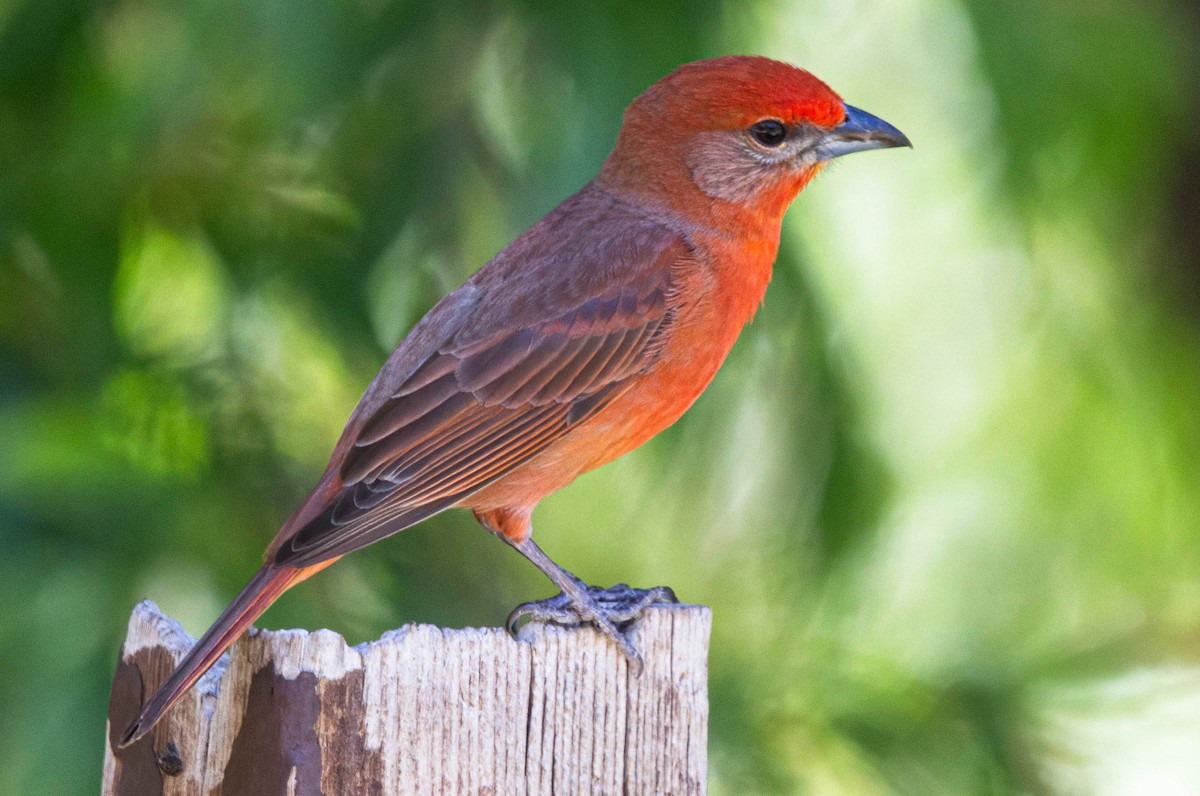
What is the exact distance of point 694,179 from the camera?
370 cm

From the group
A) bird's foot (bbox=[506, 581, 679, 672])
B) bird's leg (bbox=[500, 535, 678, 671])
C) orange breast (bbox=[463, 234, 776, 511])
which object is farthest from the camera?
orange breast (bbox=[463, 234, 776, 511])

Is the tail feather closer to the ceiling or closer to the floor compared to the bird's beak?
closer to the floor

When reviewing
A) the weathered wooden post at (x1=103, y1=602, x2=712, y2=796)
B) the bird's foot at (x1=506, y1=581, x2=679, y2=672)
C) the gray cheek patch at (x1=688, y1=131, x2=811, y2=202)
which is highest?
the gray cheek patch at (x1=688, y1=131, x2=811, y2=202)

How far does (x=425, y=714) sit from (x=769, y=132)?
1897 mm

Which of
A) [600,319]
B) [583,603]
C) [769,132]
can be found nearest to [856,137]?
[769,132]

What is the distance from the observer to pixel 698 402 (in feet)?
13.3

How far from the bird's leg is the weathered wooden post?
179mm

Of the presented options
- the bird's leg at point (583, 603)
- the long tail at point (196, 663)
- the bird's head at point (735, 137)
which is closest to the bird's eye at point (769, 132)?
the bird's head at point (735, 137)

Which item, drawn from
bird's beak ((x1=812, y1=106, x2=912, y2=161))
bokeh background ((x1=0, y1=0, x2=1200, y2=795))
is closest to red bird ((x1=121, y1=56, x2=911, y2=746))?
bird's beak ((x1=812, y1=106, x2=912, y2=161))

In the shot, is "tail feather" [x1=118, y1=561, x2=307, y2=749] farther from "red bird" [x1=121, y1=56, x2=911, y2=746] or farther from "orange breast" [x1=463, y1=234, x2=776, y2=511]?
"orange breast" [x1=463, y1=234, x2=776, y2=511]

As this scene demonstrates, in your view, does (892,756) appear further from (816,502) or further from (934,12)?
(934,12)

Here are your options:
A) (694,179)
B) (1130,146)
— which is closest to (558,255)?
(694,179)

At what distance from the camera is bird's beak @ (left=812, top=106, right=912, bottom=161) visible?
358cm

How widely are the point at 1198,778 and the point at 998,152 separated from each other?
6.85ft
